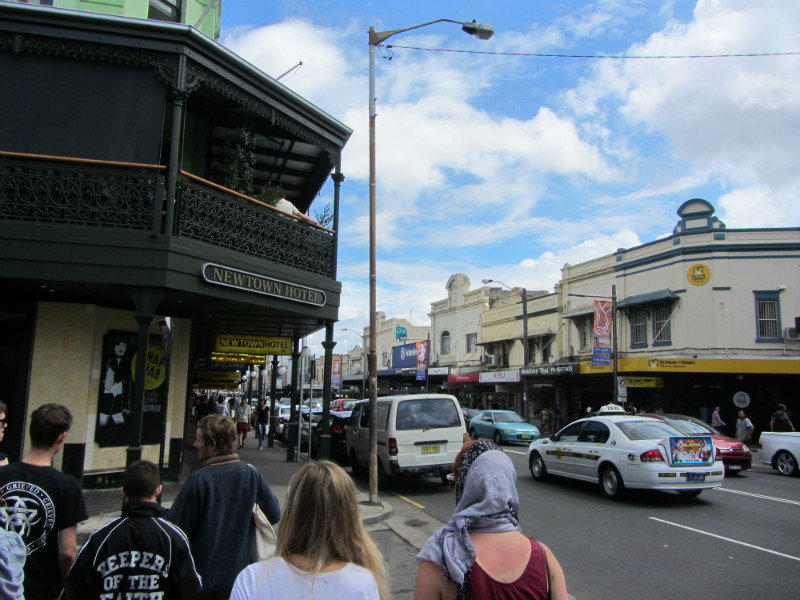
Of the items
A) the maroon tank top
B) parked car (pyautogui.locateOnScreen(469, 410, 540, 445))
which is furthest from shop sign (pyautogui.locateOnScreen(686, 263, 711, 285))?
the maroon tank top

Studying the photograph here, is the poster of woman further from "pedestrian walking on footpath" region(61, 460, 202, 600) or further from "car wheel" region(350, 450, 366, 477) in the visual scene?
"pedestrian walking on footpath" region(61, 460, 202, 600)

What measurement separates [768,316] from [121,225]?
26.2 metres

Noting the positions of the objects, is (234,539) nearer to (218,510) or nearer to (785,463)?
(218,510)

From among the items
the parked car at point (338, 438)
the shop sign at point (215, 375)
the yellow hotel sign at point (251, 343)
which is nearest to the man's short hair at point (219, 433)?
the yellow hotel sign at point (251, 343)

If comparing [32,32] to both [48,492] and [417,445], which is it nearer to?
[48,492]

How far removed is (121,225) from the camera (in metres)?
8.59

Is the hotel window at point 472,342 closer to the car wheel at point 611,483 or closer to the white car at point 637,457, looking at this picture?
the white car at point 637,457

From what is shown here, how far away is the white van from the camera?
39.4ft

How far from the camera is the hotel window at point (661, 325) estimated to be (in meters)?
27.3

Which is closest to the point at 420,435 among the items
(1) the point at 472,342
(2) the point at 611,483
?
(2) the point at 611,483

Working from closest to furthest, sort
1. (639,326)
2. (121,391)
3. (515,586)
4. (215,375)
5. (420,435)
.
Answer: (515,586)
(121,391)
(420,435)
(215,375)
(639,326)

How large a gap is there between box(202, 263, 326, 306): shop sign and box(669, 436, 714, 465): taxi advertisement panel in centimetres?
668

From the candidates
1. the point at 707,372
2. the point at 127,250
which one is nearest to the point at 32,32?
the point at 127,250

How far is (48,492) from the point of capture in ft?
11.1
